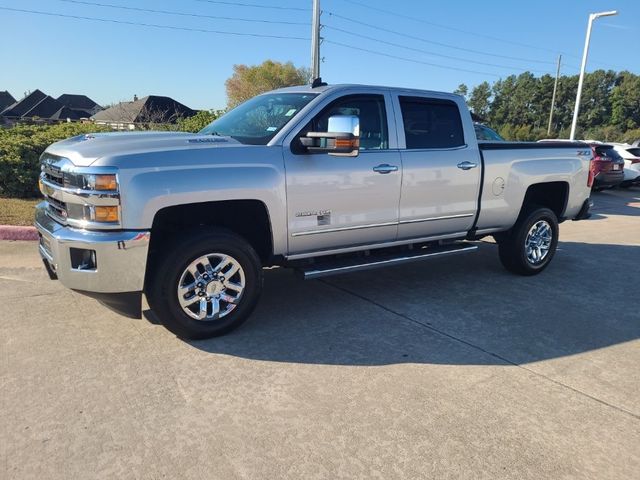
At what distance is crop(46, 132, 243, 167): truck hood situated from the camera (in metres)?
3.55

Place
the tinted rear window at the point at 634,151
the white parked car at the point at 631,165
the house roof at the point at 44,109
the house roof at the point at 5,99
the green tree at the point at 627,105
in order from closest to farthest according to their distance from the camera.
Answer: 1. the white parked car at the point at 631,165
2. the tinted rear window at the point at 634,151
3. the house roof at the point at 44,109
4. the house roof at the point at 5,99
5. the green tree at the point at 627,105

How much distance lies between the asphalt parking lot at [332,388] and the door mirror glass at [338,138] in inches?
59.4

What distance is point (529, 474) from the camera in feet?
8.43

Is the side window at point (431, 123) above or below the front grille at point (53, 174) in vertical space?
above

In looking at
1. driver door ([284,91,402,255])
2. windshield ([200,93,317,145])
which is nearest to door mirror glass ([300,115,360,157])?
driver door ([284,91,402,255])

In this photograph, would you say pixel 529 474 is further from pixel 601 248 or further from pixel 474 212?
pixel 601 248

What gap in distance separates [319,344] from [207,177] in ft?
5.12

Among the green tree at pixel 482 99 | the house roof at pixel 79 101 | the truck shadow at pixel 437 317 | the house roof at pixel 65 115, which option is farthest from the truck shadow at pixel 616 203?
the green tree at pixel 482 99

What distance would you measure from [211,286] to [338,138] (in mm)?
1518

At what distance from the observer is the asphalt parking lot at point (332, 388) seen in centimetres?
263

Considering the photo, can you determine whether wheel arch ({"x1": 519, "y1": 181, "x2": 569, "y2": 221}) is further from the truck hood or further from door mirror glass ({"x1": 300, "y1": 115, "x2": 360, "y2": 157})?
the truck hood

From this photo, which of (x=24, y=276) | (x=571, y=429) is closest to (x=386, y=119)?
(x=571, y=429)

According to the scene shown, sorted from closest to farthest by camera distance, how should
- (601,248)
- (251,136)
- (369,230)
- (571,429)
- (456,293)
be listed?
(571,429) → (251,136) → (369,230) → (456,293) → (601,248)

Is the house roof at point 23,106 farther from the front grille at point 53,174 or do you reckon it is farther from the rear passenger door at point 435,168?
the rear passenger door at point 435,168
